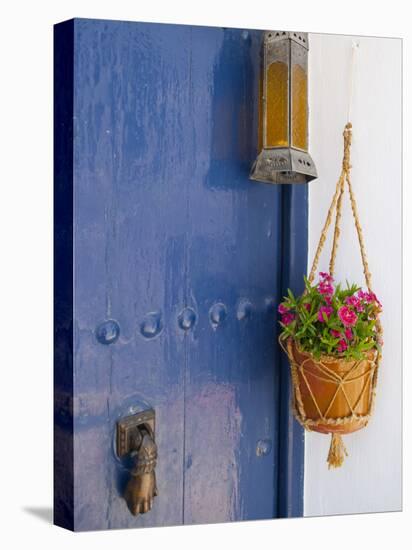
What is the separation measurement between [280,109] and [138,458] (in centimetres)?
100

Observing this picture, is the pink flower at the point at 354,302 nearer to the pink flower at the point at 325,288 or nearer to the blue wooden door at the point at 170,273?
the pink flower at the point at 325,288

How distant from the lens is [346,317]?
10.2ft

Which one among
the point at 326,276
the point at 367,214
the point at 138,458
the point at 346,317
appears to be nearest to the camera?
the point at 138,458

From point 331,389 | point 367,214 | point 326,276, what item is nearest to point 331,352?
point 331,389

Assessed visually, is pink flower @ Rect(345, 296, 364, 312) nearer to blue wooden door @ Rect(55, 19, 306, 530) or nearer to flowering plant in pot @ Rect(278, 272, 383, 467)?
flowering plant in pot @ Rect(278, 272, 383, 467)

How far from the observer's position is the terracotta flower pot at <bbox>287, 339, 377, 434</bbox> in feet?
10.3

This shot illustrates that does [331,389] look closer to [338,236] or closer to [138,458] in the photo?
[338,236]

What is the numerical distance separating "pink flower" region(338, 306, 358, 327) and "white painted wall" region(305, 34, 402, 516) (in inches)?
8.9

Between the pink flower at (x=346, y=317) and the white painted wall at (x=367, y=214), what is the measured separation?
23cm

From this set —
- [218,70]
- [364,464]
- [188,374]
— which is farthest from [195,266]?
[364,464]

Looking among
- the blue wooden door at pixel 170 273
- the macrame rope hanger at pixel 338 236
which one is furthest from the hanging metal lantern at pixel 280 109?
the macrame rope hanger at pixel 338 236

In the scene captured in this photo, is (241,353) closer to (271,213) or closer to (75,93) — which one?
(271,213)

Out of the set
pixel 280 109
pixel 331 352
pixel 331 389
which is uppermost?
pixel 280 109

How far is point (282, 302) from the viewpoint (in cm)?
325
